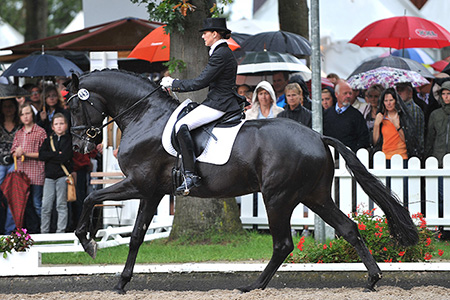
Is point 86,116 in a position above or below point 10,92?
below

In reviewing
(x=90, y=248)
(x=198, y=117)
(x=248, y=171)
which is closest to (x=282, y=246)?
(x=248, y=171)

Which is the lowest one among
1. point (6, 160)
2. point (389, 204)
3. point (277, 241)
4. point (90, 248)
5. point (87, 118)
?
point (90, 248)

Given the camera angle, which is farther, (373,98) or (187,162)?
(373,98)

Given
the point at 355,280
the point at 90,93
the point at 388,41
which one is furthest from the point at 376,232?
the point at 388,41

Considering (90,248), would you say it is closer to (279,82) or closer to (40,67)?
(40,67)

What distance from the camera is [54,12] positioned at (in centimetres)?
4984

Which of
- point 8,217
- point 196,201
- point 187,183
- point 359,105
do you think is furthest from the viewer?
point 359,105

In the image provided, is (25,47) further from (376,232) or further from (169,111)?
(376,232)

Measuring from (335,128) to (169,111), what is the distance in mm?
4396

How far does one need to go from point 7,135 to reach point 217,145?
5972mm

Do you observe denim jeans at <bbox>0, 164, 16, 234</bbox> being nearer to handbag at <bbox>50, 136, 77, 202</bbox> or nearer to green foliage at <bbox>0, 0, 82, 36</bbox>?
handbag at <bbox>50, 136, 77, 202</bbox>

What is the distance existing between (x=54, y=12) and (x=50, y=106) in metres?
38.4

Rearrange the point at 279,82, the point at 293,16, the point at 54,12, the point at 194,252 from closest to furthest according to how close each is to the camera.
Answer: the point at 194,252, the point at 279,82, the point at 293,16, the point at 54,12

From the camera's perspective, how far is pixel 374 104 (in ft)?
42.0
